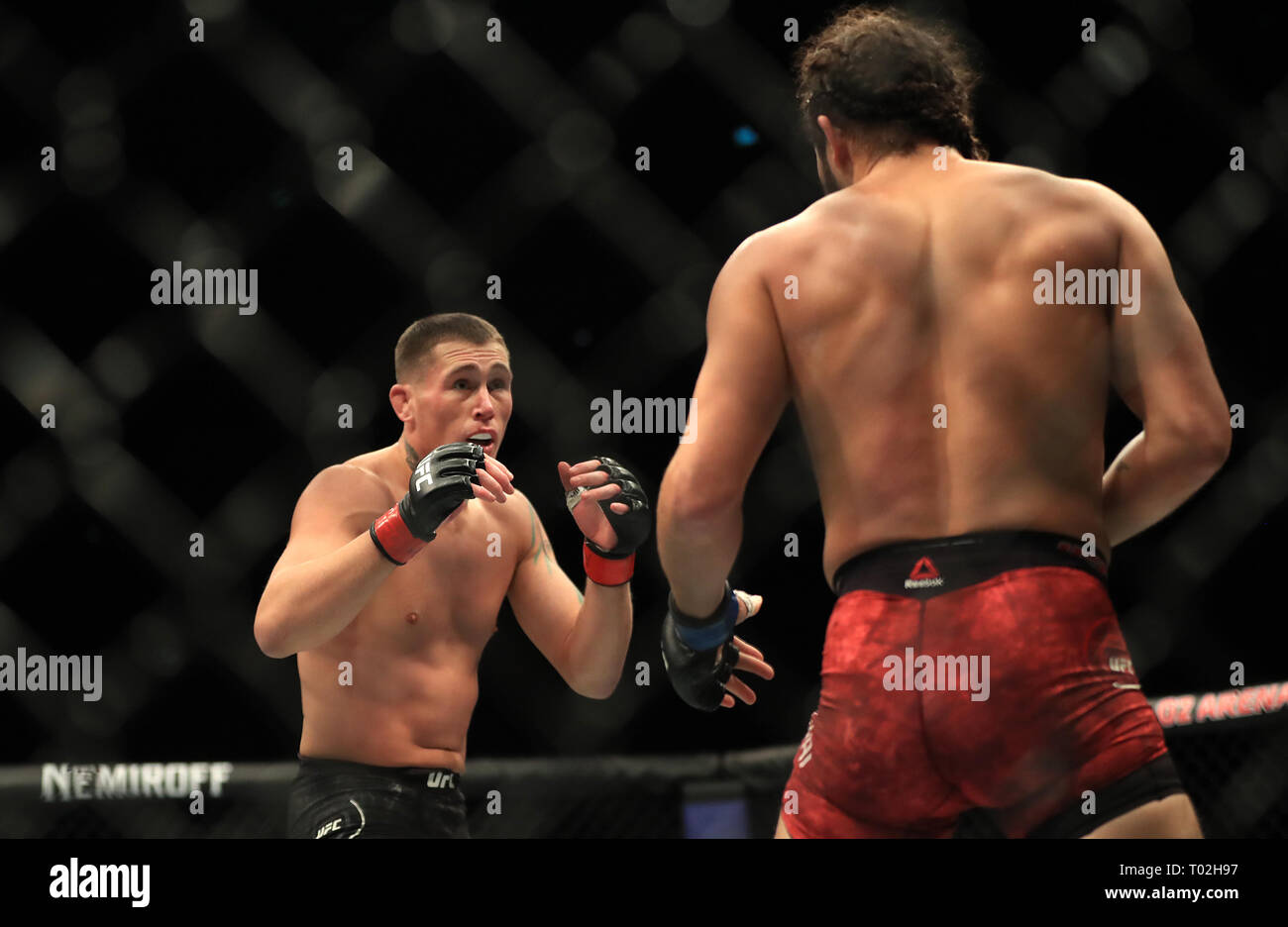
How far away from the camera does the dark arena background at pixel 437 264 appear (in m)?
Result: 3.06

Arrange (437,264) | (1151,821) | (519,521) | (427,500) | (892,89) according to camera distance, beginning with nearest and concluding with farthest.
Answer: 1. (1151,821)
2. (892,89)
3. (427,500)
4. (519,521)
5. (437,264)

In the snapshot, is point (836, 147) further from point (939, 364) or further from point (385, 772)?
point (385, 772)

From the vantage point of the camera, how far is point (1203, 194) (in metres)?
3.17

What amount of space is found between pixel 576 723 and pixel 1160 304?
234cm

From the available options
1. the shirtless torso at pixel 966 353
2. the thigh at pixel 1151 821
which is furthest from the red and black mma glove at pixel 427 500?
the thigh at pixel 1151 821

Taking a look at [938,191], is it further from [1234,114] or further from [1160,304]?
[1234,114]

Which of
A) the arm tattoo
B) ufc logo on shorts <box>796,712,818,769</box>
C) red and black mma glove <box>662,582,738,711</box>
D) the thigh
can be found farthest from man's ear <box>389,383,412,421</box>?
the thigh

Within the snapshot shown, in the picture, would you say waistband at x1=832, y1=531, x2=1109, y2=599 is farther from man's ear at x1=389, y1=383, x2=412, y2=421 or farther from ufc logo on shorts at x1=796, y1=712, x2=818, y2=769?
man's ear at x1=389, y1=383, x2=412, y2=421

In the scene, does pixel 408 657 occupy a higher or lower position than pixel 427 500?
lower

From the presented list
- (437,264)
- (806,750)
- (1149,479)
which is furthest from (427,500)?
(437,264)

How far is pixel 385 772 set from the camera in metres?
2.18

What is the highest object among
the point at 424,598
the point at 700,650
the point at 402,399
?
the point at 402,399

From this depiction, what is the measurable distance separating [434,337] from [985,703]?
51.8 inches
